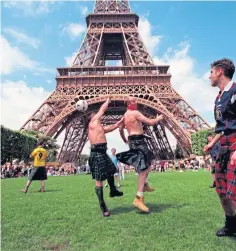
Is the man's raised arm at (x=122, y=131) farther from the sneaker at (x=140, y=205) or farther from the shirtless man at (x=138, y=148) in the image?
the sneaker at (x=140, y=205)

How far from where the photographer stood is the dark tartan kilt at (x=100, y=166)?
668cm

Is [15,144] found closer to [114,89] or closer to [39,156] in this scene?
[114,89]

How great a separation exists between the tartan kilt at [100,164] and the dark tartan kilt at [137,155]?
0.30 m

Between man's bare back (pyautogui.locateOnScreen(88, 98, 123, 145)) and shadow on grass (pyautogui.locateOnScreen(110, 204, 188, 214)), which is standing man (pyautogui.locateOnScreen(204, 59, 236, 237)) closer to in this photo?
shadow on grass (pyautogui.locateOnScreen(110, 204, 188, 214))

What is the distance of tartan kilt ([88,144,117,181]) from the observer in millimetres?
6687

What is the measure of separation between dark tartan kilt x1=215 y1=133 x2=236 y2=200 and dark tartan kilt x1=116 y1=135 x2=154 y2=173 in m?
2.21

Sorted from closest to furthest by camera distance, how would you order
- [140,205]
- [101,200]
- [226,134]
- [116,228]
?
1. [226,134]
2. [116,228]
3. [140,205]
4. [101,200]

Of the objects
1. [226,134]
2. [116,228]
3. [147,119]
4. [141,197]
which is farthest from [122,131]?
[226,134]

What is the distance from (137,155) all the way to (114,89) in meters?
37.7

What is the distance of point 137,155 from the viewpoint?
673 centimetres

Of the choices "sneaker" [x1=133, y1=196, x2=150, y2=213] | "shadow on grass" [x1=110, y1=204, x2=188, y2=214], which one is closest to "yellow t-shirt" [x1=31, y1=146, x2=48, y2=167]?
"shadow on grass" [x1=110, y1=204, x2=188, y2=214]

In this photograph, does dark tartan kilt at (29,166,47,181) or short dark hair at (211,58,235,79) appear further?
dark tartan kilt at (29,166,47,181)

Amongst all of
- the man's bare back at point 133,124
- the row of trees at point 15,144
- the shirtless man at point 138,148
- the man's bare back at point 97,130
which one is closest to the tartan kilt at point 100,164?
the man's bare back at point 97,130

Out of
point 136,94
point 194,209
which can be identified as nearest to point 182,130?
point 136,94
